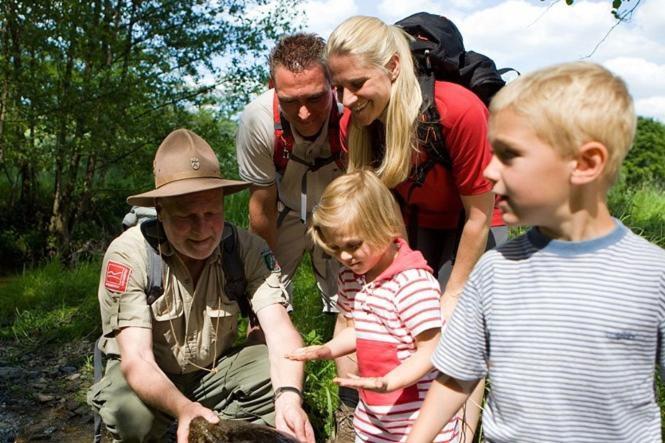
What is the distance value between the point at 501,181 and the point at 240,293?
6.98 feet

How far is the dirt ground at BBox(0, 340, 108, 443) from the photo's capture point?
4673 mm

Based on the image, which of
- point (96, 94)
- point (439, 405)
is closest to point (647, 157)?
point (96, 94)

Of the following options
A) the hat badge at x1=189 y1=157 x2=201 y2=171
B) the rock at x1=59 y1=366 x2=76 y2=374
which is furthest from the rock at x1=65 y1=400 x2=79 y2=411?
the hat badge at x1=189 y1=157 x2=201 y2=171

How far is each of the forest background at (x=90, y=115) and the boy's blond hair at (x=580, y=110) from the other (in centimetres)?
538

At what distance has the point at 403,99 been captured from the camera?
3.09 m

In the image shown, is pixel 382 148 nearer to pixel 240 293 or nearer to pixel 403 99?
pixel 403 99

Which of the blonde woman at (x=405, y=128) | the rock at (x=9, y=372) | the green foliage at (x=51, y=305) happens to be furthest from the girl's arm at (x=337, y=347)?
the green foliage at (x=51, y=305)

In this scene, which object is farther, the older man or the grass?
the grass

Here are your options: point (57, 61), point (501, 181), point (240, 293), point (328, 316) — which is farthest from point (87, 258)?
point (501, 181)

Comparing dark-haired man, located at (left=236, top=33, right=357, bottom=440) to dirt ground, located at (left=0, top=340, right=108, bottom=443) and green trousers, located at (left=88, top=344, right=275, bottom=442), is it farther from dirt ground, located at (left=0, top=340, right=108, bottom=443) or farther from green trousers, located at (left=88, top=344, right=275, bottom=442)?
dirt ground, located at (left=0, top=340, right=108, bottom=443)

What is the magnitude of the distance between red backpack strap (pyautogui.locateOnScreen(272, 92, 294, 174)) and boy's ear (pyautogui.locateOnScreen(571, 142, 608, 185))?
219 cm

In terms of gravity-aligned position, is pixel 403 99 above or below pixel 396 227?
above

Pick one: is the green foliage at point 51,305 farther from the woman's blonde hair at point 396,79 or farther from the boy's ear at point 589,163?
the boy's ear at point 589,163

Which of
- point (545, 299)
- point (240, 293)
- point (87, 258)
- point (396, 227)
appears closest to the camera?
point (545, 299)
